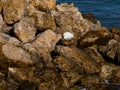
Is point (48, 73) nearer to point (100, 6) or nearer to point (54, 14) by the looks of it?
point (54, 14)

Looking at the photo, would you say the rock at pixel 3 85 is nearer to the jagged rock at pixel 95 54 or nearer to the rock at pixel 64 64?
the rock at pixel 64 64

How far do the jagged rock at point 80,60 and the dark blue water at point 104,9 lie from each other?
16412 millimetres

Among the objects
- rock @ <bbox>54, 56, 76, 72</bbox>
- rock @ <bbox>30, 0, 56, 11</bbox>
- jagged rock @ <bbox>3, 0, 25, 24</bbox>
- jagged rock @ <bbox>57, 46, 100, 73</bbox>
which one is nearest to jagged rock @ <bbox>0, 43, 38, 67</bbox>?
rock @ <bbox>54, 56, 76, 72</bbox>

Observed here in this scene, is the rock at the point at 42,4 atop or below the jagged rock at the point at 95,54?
atop

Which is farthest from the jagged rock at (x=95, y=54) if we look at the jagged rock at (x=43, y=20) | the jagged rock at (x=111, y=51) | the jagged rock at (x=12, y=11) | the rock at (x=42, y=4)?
the jagged rock at (x=12, y=11)

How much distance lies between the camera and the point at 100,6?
53.8 meters

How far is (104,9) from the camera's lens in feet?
172

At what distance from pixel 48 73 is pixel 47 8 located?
8579 millimetres

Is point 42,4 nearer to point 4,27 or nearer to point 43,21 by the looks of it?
point 43,21

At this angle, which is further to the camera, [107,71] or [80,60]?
[107,71]

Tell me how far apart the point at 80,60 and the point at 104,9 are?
24886 mm

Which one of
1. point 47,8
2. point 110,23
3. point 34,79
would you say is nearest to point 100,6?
point 110,23

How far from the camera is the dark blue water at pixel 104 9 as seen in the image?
153ft

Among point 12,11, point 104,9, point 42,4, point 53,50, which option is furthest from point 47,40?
point 104,9
